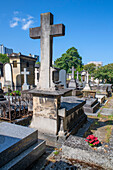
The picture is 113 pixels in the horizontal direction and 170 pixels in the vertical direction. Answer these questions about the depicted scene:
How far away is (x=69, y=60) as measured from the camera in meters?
43.6

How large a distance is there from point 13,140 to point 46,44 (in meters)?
2.89

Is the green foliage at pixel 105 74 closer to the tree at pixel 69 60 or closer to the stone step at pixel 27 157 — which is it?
the tree at pixel 69 60

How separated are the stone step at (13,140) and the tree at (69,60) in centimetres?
4038

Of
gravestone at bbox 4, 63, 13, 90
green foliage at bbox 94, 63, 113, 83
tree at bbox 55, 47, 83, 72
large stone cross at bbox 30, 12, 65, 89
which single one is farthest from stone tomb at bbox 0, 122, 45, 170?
tree at bbox 55, 47, 83, 72

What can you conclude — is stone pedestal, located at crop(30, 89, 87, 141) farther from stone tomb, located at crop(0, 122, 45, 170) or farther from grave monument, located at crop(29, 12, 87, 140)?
stone tomb, located at crop(0, 122, 45, 170)

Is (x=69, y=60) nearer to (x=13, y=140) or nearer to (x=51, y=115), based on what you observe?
(x=51, y=115)

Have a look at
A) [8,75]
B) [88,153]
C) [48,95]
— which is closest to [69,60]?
[8,75]

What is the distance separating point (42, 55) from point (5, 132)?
248 cm

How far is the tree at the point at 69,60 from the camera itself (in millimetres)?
42844

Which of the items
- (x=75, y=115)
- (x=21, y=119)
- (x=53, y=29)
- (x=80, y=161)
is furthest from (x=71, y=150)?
(x=53, y=29)

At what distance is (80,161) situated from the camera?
2701 millimetres

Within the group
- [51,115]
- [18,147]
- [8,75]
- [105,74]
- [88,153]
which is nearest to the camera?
[18,147]

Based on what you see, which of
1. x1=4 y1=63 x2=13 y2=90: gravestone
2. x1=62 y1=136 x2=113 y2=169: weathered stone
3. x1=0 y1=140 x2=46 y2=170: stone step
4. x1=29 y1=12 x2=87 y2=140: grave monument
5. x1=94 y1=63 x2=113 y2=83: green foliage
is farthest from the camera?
x1=94 y1=63 x2=113 y2=83: green foliage

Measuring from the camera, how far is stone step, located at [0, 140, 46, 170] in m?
2.20
